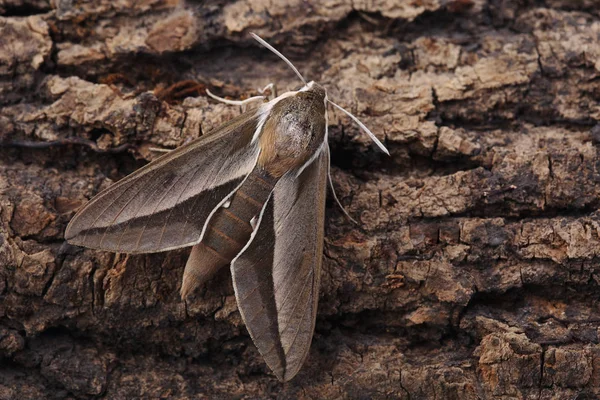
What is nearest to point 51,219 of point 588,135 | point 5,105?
point 5,105

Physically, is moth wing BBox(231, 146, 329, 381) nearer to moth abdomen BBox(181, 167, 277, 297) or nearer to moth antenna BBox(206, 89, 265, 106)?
moth abdomen BBox(181, 167, 277, 297)

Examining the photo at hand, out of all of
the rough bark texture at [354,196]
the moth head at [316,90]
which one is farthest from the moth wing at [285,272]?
the moth head at [316,90]

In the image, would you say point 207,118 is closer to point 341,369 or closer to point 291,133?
point 291,133

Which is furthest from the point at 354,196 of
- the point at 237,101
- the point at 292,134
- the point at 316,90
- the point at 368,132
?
the point at 237,101

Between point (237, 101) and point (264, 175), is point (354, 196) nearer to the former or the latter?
point (264, 175)

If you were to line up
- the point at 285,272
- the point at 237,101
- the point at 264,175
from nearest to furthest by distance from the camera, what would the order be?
the point at 285,272, the point at 264,175, the point at 237,101

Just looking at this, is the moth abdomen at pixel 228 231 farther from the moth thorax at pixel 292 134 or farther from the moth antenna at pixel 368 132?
the moth antenna at pixel 368 132

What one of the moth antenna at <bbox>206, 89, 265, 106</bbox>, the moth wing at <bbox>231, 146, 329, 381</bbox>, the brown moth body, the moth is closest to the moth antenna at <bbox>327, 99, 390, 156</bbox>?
the moth

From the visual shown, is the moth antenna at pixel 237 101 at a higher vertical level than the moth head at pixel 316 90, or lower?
lower
